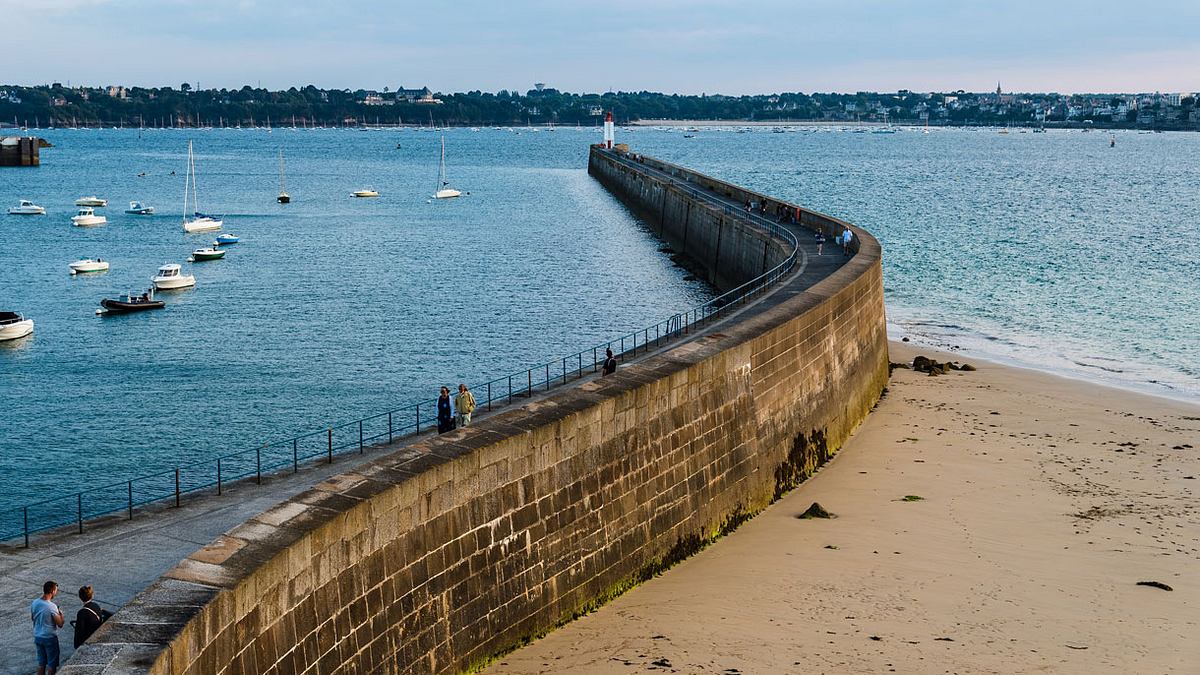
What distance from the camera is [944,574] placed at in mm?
20109

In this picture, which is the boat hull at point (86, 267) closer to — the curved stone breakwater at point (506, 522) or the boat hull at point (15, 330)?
the boat hull at point (15, 330)

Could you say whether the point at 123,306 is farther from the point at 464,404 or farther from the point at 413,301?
the point at 464,404

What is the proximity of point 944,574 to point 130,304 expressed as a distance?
130 ft

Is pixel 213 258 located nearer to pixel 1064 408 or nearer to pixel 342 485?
pixel 1064 408

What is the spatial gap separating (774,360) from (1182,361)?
23.9m

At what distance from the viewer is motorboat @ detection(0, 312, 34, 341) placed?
45.1m

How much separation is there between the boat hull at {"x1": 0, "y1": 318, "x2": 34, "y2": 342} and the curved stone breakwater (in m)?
29.1

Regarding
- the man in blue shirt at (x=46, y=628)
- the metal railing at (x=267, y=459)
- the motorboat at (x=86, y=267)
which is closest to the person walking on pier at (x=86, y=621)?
the man in blue shirt at (x=46, y=628)

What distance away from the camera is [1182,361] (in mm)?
41469

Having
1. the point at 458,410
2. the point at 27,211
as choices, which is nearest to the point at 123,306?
the point at 458,410

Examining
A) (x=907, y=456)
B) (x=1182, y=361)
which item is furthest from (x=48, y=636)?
(x=1182, y=361)

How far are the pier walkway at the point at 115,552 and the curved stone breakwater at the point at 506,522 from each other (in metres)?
1.40

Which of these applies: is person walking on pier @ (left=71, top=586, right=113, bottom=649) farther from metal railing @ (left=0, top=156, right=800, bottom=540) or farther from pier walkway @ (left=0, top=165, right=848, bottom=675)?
metal railing @ (left=0, top=156, right=800, bottom=540)

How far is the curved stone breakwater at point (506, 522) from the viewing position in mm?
11625
